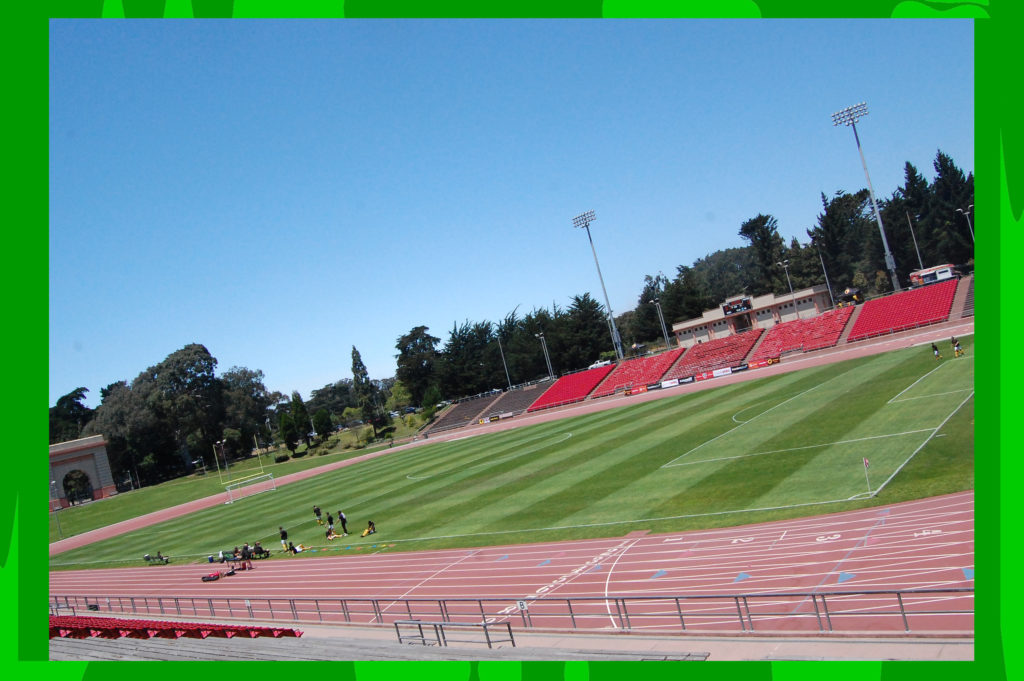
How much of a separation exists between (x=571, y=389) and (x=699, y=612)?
187 feet

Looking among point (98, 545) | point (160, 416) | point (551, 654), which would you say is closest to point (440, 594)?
point (551, 654)

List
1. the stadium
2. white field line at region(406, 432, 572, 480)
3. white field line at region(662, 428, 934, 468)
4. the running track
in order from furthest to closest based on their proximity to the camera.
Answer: white field line at region(406, 432, 572, 480)
white field line at region(662, 428, 934, 468)
the running track
the stadium

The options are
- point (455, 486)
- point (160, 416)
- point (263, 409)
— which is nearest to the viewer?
point (455, 486)

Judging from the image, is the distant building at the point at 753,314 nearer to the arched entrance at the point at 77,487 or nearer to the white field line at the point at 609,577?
the white field line at the point at 609,577

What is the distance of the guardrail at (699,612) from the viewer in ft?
31.9

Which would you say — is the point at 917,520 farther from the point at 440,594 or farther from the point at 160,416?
the point at 160,416

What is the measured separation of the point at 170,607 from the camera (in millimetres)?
22234

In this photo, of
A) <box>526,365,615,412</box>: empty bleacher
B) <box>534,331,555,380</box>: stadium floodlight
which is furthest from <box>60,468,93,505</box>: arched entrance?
<box>534,331,555,380</box>: stadium floodlight

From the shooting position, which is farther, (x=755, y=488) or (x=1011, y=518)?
(x=755, y=488)

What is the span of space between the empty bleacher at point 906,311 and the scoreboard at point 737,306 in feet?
43.9

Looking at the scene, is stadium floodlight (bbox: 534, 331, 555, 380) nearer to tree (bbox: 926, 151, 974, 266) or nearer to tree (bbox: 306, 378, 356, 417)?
tree (bbox: 926, 151, 974, 266)

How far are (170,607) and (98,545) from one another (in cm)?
2438

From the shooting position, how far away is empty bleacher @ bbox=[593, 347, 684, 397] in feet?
204

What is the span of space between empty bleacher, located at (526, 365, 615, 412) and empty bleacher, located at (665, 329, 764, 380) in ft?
29.4
